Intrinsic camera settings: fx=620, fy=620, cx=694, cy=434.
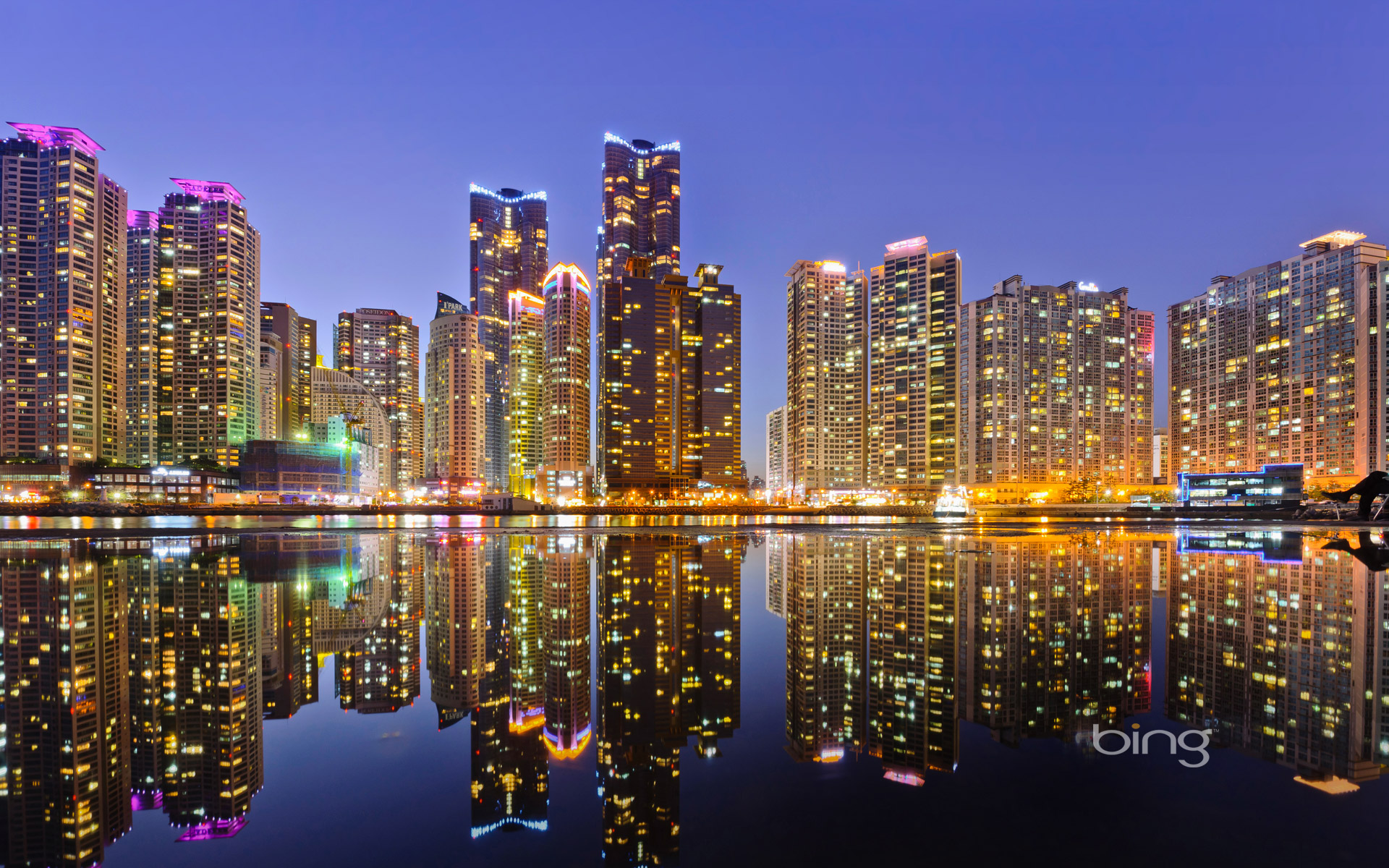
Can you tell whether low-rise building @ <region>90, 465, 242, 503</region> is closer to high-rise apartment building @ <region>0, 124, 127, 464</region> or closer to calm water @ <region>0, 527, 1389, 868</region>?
high-rise apartment building @ <region>0, 124, 127, 464</region>

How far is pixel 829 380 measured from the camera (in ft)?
586

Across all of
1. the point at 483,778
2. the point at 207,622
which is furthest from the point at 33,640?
the point at 483,778

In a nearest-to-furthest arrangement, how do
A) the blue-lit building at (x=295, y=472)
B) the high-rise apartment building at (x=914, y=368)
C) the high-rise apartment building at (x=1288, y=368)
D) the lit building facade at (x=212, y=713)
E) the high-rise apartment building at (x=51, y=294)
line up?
1. the lit building facade at (x=212, y=713)
2. the high-rise apartment building at (x=1288, y=368)
3. the high-rise apartment building at (x=51, y=294)
4. the blue-lit building at (x=295, y=472)
5. the high-rise apartment building at (x=914, y=368)

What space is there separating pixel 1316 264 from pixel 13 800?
171402 mm

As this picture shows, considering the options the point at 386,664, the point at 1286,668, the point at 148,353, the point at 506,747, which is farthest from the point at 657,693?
the point at 148,353

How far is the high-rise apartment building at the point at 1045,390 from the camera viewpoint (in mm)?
152250

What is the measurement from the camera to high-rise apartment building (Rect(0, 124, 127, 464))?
129750mm

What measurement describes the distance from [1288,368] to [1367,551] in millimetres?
131325

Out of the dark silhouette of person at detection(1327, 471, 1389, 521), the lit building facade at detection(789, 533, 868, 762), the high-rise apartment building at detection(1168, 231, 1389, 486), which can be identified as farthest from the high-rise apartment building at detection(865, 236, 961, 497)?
the lit building facade at detection(789, 533, 868, 762)

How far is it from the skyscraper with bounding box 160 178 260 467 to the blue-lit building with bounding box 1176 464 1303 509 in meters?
221

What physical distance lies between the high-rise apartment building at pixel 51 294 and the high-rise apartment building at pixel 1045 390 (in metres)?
203

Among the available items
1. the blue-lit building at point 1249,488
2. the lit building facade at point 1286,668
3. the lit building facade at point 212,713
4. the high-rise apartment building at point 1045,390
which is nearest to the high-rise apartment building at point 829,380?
the high-rise apartment building at point 1045,390

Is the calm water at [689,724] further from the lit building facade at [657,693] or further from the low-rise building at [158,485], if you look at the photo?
the low-rise building at [158,485]

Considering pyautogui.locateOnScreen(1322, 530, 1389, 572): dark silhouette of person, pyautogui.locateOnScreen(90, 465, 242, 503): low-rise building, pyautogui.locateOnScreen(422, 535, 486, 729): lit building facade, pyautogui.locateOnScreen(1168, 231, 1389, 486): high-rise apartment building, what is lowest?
pyautogui.locateOnScreen(90, 465, 242, 503): low-rise building
